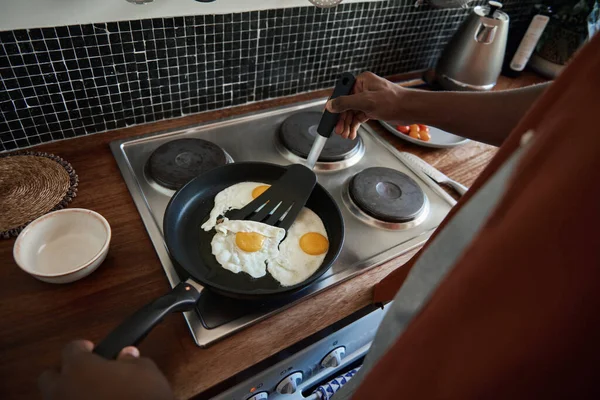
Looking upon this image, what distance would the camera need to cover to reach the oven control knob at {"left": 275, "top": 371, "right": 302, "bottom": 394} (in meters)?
0.73

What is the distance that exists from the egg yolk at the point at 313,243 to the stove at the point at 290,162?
1.7 inches

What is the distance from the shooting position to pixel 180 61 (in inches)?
38.8

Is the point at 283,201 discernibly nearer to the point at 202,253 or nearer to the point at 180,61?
the point at 202,253

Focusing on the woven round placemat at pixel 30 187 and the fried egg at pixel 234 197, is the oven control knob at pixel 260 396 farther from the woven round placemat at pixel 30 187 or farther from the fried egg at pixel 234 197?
the woven round placemat at pixel 30 187

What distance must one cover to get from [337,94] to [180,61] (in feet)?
1.35

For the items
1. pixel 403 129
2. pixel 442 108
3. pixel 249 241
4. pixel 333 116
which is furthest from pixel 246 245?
pixel 403 129

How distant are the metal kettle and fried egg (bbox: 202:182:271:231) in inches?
31.3

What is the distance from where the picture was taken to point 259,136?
1.08 meters

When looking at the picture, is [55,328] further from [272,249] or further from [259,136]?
[259,136]

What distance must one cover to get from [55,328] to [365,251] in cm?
58

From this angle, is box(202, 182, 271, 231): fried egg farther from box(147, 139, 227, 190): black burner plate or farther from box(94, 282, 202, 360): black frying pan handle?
box(94, 282, 202, 360): black frying pan handle

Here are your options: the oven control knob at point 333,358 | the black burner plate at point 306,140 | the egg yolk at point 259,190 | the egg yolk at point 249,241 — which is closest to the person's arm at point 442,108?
the black burner plate at point 306,140

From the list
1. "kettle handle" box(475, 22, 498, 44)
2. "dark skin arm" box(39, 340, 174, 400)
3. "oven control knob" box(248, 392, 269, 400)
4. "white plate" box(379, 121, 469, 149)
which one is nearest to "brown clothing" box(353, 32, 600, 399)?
"dark skin arm" box(39, 340, 174, 400)

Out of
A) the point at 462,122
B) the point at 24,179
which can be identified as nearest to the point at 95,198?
the point at 24,179
